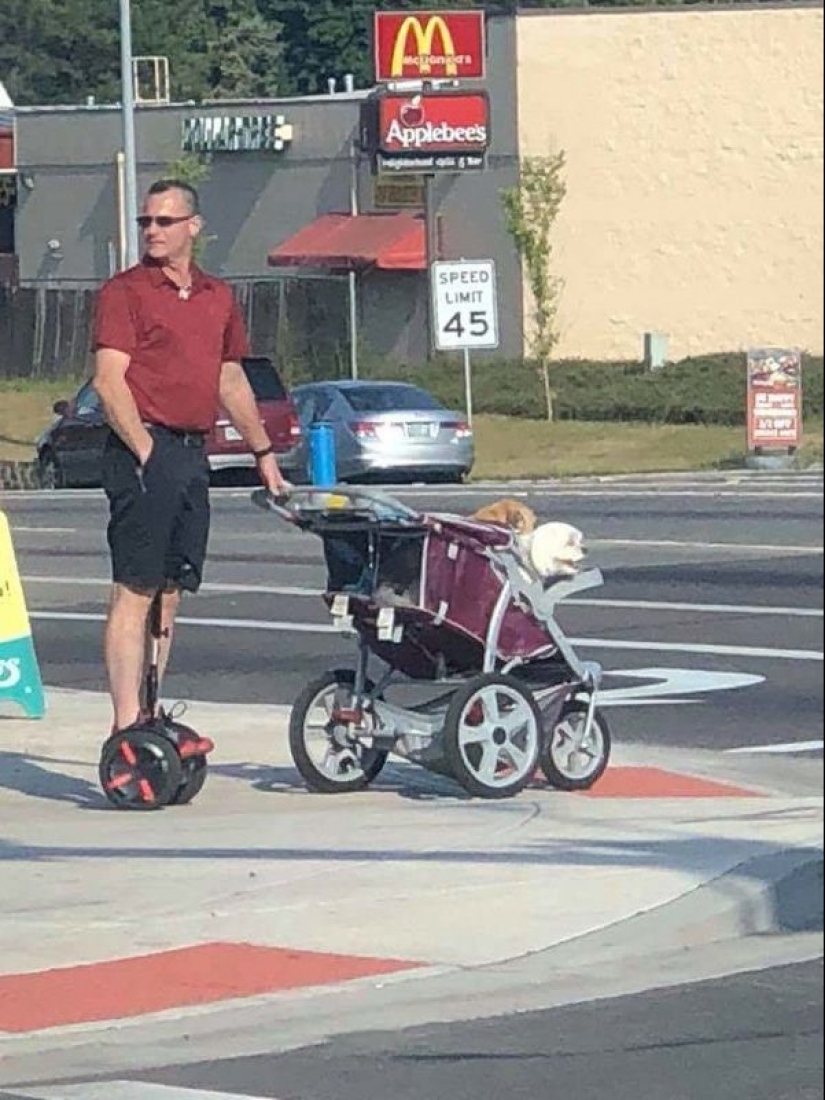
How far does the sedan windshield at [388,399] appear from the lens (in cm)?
2961

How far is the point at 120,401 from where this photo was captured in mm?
8703

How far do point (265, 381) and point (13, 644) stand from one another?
58.5 ft

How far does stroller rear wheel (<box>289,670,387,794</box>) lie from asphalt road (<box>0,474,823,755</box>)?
153cm

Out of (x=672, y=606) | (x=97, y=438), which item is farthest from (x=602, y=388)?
(x=672, y=606)

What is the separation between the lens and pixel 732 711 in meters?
11.8

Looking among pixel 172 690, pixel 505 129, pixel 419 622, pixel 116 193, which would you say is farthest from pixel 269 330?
pixel 419 622

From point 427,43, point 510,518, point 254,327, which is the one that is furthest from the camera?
point 254,327

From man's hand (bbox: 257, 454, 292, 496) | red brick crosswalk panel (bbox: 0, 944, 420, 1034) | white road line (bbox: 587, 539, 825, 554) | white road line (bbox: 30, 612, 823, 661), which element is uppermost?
man's hand (bbox: 257, 454, 292, 496)

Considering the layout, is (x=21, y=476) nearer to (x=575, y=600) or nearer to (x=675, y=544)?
(x=675, y=544)

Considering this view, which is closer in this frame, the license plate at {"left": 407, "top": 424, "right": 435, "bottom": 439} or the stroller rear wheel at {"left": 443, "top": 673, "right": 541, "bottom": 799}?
the stroller rear wheel at {"left": 443, "top": 673, "right": 541, "bottom": 799}

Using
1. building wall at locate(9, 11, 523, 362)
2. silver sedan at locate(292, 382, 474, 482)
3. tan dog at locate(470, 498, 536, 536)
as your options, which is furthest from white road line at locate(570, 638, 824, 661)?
silver sedan at locate(292, 382, 474, 482)

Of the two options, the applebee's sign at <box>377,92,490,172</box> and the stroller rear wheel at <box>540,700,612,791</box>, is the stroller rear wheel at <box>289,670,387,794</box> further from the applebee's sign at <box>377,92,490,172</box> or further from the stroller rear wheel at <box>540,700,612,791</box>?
the applebee's sign at <box>377,92,490,172</box>

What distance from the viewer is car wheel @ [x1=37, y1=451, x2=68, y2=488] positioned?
30291 millimetres

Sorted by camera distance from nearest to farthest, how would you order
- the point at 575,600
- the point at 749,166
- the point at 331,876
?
the point at 749,166 < the point at 331,876 < the point at 575,600
